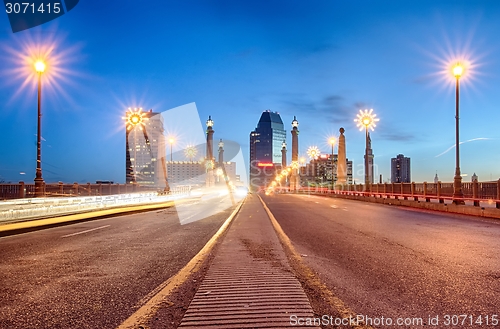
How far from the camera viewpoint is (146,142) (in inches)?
1737

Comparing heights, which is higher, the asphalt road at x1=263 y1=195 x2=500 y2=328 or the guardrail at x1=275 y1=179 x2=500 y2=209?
the guardrail at x1=275 y1=179 x2=500 y2=209

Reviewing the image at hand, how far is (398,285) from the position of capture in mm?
6156

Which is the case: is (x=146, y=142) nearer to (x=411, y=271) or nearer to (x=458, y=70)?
(x=458, y=70)

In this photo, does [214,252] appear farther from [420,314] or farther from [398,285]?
[420,314]

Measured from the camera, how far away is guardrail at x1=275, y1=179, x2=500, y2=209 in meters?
23.8

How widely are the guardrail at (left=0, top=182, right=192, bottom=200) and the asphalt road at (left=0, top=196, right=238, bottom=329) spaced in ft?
51.2

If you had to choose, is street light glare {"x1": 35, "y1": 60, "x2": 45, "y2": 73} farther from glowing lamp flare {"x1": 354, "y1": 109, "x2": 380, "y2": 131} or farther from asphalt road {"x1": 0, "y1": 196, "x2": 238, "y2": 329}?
glowing lamp flare {"x1": 354, "y1": 109, "x2": 380, "y2": 131}

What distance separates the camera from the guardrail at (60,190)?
2633 centimetres

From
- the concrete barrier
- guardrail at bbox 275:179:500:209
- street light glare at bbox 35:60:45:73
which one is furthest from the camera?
guardrail at bbox 275:179:500:209

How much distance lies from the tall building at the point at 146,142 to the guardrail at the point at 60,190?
557 centimetres

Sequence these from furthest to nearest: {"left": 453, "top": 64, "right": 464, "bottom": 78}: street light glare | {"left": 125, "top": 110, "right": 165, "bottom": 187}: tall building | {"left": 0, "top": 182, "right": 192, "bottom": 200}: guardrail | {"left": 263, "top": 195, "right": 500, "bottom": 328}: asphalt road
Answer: {"left": 125, "top": 110, "right": 165, "bottom": 187}: tall building < {"left": 0, "top": 182, "right": 192, "bottom": 200}: guardrail < {"left": 453, "top": 64, "right": 464, "bottom": 78}: street light glare < {"left": 263, "top": 195, "right": 500, "bottom": 328}: asphalt road

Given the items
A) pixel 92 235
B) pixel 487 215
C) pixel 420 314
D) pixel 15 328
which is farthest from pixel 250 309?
pixel 487 215

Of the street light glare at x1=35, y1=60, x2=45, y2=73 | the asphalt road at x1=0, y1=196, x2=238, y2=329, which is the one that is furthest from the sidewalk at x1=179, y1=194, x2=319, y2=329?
the street light glare at x1=35, y1=60, x2=45, y2=73

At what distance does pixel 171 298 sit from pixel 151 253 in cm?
441
